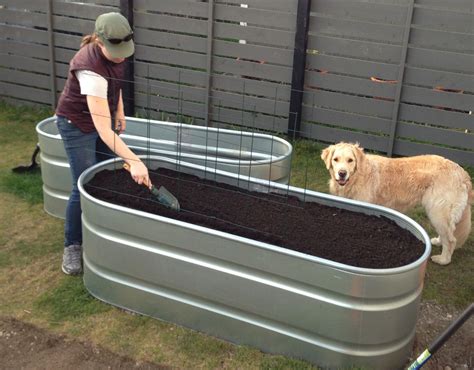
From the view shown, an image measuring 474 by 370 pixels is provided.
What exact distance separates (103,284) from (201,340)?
28.7 inches

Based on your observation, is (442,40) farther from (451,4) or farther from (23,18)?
(23,18)

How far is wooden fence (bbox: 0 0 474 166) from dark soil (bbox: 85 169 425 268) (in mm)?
2048

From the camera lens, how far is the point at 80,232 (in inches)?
154

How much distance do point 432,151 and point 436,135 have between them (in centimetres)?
18

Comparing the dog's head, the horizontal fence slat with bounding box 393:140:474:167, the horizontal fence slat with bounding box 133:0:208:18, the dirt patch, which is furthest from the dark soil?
the horizontal fence slat with bounding box 133:0:208:18

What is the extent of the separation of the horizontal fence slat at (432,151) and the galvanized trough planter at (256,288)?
302 centimetres

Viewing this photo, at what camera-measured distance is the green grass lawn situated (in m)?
3.18

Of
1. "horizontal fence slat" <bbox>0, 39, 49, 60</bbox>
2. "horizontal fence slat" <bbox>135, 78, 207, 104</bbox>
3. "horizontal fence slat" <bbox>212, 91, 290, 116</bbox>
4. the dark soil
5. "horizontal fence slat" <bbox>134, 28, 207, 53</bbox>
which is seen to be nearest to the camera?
the dark soil

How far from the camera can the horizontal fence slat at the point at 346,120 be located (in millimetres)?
6352

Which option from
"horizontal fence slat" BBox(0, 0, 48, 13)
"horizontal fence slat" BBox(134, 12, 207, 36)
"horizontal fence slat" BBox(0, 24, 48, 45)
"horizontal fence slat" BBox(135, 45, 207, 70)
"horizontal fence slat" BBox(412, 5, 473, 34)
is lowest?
"horizontal fence slat" BBox(135, 45, 207, 70)

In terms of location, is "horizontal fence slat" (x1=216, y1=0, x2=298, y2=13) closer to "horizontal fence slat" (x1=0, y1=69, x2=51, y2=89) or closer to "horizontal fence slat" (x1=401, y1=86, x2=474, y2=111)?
"horizontal fence slat" (x1=401, y1=86, x2=474, y2=111)

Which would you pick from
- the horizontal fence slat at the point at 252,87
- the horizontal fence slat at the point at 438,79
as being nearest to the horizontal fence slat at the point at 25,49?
the horizontal fence slat at the point at 252,87

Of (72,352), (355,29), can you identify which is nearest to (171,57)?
(355,29)

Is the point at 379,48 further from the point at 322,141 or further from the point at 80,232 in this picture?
the point at 80,232
